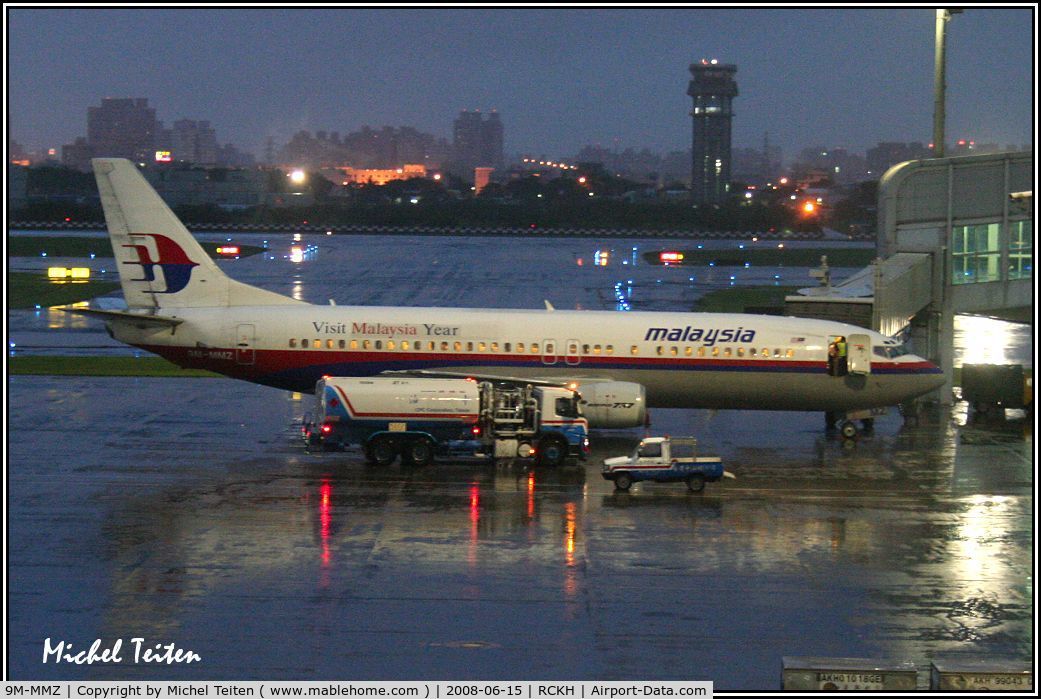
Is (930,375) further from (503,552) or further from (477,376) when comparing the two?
(503,552)

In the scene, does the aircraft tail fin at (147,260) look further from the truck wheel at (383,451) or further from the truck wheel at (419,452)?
the truck wheel at (419,452)

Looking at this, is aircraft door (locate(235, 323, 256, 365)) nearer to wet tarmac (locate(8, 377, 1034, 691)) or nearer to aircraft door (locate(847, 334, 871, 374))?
wet tarmac (locate(8, 377, 1034, 691))

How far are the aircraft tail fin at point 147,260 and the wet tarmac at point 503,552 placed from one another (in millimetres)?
4150

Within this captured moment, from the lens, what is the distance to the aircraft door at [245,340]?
40.9 metres

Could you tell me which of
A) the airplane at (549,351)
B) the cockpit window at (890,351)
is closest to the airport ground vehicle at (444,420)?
the airplane at (549,351)

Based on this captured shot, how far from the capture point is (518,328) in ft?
135

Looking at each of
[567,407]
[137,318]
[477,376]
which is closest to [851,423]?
[567,407]

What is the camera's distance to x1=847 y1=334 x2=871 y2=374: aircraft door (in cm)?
4125

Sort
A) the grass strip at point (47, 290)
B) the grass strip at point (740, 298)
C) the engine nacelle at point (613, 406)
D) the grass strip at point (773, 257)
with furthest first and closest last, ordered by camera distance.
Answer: the grass strip at point (773, 257)
the grass strip at point (47, 290)
the grass strip at point (740, 298)
the engine nacelle at point (613, 406)

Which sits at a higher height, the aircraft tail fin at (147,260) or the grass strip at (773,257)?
the grass strip at (773,257)

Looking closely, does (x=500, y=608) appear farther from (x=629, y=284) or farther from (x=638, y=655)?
(x=629, y=284)

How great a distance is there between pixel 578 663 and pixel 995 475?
1982 centimetres

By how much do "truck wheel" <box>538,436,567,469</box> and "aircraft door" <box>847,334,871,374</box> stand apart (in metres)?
10.9

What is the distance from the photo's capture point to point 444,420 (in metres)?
35.5
